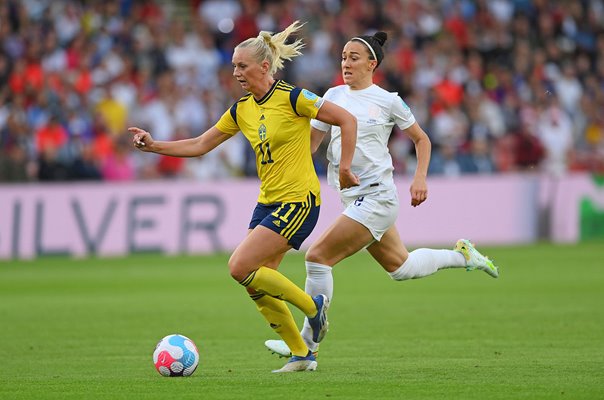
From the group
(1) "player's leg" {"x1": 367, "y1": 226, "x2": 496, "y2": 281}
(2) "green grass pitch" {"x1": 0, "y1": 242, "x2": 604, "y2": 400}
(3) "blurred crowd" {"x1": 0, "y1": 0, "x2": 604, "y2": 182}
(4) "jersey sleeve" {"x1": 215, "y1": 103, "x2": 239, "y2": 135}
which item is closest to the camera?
(2) "green grass pitch" {"x1": 0, "y1": 242, "x2": 604, "y2": 400}

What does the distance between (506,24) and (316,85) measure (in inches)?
244

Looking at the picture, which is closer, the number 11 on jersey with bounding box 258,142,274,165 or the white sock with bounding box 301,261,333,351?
the number 11 on jersey with bounding box 258,142,274,165

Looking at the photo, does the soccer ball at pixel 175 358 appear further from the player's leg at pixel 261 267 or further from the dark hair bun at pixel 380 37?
the dark hair bun at pixel 380 37

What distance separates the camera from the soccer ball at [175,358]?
8.29 meters

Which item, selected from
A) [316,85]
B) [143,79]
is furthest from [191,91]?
[316,85]

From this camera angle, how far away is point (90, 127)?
2112 centimetres

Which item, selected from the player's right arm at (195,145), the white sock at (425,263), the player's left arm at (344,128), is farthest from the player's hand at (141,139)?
the white sock at (425,263)

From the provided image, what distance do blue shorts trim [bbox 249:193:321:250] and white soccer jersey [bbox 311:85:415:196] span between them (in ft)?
2.60

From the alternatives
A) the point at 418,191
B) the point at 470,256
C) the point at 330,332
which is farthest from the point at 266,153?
the point at 330,332

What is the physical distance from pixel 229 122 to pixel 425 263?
7.06ft

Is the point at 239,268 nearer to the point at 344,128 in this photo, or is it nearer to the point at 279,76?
the point at 344,128

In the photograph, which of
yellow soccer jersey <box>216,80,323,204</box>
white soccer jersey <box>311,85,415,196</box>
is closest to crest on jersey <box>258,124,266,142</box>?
yellow soccer jersey <box>216,80,323,204</box>

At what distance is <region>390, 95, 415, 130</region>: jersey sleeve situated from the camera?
30.3ft

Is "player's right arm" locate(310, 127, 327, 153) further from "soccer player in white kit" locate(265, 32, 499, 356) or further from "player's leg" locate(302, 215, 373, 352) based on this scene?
"player's leg" locate(302, 215, 373, 352)
